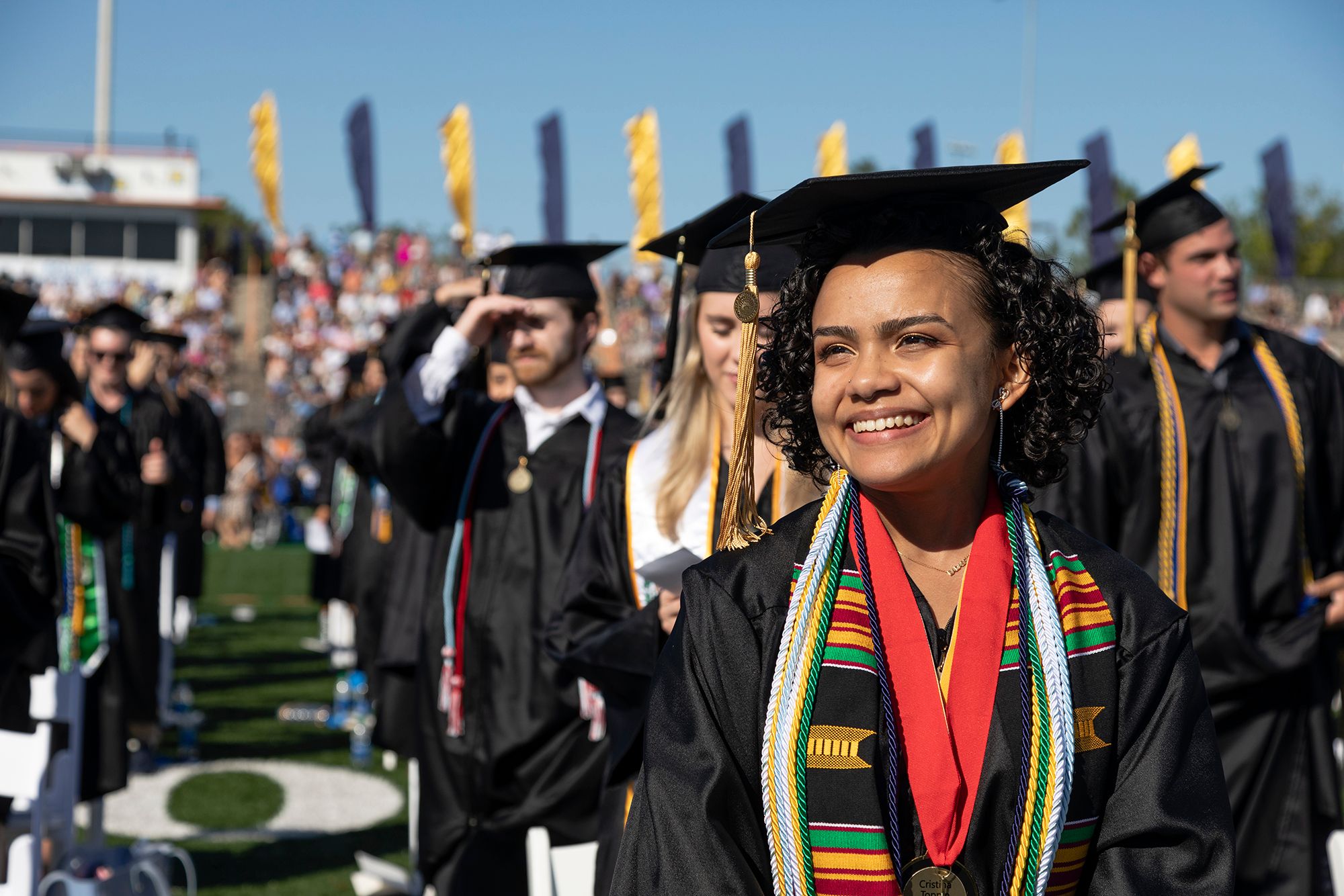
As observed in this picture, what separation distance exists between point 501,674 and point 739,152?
32565 millimetres

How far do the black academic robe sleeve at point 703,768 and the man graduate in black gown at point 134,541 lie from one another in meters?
6.04

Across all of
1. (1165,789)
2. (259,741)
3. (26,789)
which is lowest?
(259,741)

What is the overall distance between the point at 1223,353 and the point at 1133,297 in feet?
1.14

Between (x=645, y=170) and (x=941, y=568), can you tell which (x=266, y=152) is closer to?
(x=645, y=170)

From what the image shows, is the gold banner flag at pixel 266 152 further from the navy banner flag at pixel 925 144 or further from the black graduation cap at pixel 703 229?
the black graduation cap at pixel 703 229

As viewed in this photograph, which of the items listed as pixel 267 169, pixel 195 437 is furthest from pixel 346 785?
pixel 267 169

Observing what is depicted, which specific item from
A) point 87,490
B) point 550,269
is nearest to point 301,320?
point 87,490

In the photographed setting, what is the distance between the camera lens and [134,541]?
836 cm

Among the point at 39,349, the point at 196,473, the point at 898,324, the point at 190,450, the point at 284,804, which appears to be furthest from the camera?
the point at 190,450

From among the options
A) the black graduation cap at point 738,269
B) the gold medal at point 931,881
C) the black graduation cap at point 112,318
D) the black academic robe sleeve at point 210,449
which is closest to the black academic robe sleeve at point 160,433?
the black graduation cap at point 112,318

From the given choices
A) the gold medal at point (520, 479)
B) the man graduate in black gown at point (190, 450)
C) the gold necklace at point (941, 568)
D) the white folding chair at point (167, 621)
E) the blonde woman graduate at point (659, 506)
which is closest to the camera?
the gold necklace at point (941, 568)

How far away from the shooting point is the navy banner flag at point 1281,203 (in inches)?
1324

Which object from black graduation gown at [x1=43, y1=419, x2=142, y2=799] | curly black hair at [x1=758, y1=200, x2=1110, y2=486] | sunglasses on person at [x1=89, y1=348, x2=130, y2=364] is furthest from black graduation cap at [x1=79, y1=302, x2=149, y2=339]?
curly black hair at [x1=758, y1=200, x2=1110, y2=486]

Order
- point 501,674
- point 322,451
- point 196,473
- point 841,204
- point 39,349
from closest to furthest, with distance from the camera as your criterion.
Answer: point 841,204 → point 501,674 → point 39,349 → point 196,473 → point 322,451
